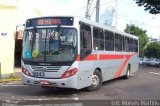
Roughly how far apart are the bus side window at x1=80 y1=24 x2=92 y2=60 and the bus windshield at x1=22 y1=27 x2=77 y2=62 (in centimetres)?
49

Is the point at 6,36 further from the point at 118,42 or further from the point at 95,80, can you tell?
the point at 95,80

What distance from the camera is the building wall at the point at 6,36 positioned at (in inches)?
831

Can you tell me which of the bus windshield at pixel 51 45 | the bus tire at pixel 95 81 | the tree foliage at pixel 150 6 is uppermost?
the tree foliage at pixel 150 6

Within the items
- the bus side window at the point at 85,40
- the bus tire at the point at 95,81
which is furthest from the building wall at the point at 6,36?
the bus side window at the point at 85,40

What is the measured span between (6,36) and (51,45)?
8599 millimetres

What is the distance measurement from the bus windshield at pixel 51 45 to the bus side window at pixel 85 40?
49 cm

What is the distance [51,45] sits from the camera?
13.2 metres

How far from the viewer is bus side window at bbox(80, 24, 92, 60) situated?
1350 cm

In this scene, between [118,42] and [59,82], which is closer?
[59,82]

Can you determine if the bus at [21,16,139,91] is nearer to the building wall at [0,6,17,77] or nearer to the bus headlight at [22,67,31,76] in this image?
the bus headlight at [22,67,31,76]

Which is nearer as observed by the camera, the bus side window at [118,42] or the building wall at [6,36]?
the bus side window at [118,42]

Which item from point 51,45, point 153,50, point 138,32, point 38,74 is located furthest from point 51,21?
point 153,50

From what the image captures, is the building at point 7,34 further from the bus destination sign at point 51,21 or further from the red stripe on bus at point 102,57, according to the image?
the bus destination sign at point 51,21

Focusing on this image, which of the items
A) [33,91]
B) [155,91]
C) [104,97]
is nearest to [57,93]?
[33,91]
